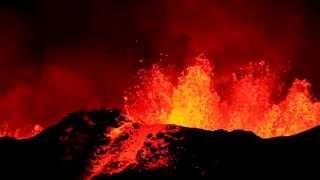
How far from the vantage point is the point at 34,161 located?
1753 inches

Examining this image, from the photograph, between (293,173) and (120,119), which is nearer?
(293,173)

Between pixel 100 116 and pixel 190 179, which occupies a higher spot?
pixel 100 116

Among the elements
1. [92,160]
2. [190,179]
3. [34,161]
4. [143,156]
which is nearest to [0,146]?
[34,161]

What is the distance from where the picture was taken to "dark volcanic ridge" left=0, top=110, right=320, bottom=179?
4156 centimetres

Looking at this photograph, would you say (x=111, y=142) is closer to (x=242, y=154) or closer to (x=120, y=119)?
(x=120, y=119)

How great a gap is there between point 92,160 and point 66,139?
6.87 ft

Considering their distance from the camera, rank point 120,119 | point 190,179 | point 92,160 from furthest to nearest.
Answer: point 120,119 → point 92,160 → point 190,179

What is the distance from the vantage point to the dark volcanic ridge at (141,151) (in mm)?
41562

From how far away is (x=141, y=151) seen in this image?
43.2 metres

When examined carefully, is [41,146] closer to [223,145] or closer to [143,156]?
[143,156]

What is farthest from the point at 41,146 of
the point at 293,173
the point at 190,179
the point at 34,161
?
the point at 293,173


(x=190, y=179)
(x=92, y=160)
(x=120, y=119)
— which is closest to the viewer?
(x=190, y=179)

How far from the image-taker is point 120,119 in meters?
46.9

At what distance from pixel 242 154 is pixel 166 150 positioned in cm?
371
